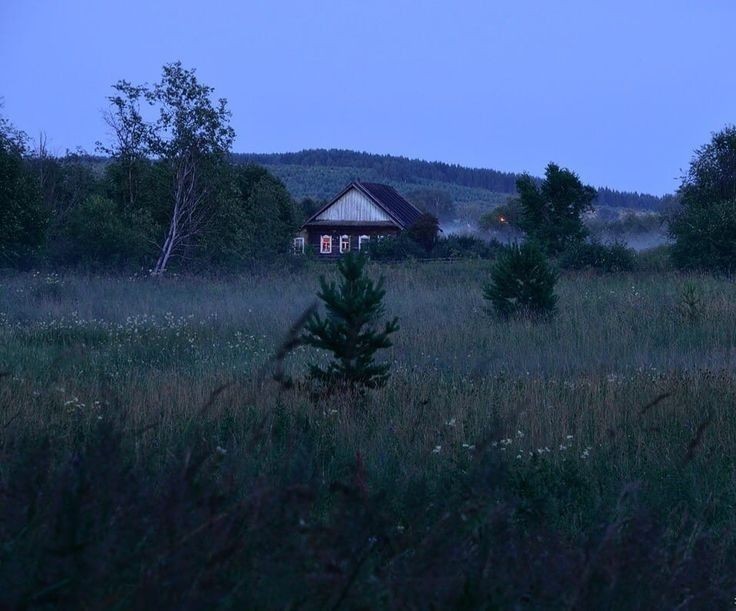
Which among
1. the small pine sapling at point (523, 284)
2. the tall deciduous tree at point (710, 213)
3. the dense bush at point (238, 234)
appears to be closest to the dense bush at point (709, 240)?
the tall deciduous tree at point (710, 213)

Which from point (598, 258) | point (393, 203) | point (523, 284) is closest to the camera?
point (523, 284)

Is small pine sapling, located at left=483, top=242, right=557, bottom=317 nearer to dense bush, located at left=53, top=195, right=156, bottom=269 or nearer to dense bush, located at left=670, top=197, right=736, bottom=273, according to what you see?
dense bush, located at left=670, top=197, right=736, bottom=273

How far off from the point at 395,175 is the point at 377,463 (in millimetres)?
147997

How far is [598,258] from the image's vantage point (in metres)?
31.0

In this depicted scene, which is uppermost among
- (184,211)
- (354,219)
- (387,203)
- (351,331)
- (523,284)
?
(387,203)

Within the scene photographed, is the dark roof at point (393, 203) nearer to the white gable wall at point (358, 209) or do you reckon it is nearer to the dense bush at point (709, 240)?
the white gable wall at point (358, 209)

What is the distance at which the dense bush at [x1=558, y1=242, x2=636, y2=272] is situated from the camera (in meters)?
30.9

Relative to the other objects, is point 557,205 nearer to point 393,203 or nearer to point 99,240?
point 99,240

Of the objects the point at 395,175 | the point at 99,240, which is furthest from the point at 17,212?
the point at 395,175

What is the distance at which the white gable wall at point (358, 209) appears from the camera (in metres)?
61.3

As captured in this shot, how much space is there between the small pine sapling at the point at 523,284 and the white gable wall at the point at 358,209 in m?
42.7

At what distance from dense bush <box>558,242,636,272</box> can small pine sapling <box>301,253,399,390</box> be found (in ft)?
74.6

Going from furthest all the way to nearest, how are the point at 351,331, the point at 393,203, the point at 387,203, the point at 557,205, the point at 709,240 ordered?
the point at 393,203
the point at 387,203
the point at 557,205
the point at 709,240
the point at 351,331

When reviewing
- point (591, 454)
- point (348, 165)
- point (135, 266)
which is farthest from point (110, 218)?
point (348, 165)
